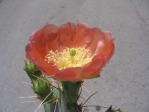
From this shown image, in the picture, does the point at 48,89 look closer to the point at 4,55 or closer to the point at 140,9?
the point at 4,55

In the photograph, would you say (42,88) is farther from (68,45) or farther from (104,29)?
(104,29)

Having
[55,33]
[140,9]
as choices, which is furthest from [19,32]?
[55,33]

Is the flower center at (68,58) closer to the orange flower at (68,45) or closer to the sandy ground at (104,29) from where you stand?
the orange flower at (68,45)

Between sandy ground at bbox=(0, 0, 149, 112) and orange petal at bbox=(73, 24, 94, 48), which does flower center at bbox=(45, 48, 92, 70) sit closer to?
orange petal at bbox=(73, 24, 94, 48)

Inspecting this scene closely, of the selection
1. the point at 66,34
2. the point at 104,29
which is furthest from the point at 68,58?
the point at 104,29

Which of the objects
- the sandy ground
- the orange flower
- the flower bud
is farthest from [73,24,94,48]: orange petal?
the sandy ground

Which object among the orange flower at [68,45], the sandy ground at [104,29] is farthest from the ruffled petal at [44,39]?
the sandy ground at [104,29]

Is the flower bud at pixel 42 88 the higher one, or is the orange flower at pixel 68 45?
the orange flower at pixel 68 45
